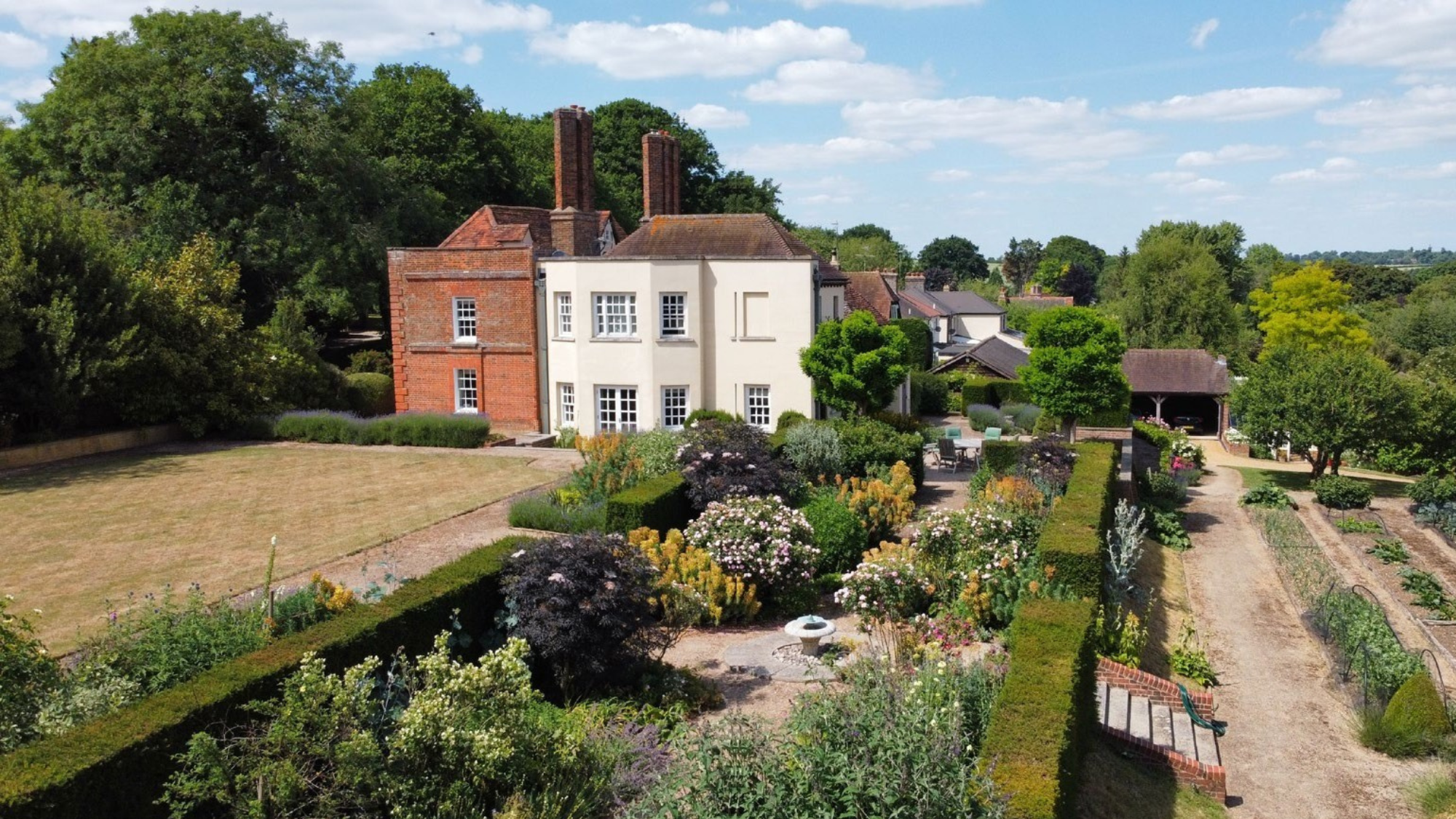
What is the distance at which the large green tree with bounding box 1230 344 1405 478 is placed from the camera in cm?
2967

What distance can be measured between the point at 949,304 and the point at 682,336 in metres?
45.0

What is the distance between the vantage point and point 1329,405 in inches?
1172

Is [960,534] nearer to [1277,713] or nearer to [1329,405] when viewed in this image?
[1277,713]

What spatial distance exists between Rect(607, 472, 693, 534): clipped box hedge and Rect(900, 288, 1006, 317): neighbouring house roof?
144 ft

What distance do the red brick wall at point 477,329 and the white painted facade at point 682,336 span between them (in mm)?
1297

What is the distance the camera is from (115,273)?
23922 mm

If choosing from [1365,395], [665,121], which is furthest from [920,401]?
[665,121]

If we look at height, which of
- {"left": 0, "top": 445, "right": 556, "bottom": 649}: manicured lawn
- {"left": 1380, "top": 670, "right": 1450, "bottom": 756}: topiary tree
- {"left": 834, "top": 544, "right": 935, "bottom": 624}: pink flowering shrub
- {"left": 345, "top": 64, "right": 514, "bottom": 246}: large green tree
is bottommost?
{"left": 1380, "top": 670, "right": 1450, "bottom": 756}: topiary tree

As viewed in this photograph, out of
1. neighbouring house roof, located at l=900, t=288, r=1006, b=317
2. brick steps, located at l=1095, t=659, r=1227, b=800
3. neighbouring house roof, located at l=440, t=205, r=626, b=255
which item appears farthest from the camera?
A: neighbouring house roof, located at l=900, t=288, r=1006, b=317

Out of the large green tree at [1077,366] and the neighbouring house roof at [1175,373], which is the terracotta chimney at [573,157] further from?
the neighbouring house roof at [1175,373]

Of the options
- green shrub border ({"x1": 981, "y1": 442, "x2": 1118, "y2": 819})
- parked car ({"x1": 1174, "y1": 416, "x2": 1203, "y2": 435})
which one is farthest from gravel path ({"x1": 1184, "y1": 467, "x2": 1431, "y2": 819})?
parked car ({"x1": 1174, "y1": 416, "x2": 1203, "y2": 435})

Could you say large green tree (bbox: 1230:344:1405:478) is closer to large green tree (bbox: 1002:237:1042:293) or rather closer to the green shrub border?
the green shrub border

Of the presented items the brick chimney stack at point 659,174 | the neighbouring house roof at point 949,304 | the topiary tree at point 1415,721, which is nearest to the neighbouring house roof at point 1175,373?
the neighbouring house roof at point 949,304

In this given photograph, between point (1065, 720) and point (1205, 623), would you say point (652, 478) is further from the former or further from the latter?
point (1065, 720)
